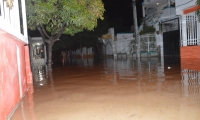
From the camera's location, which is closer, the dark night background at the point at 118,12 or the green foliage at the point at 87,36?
the green foliage at the point at 87,36

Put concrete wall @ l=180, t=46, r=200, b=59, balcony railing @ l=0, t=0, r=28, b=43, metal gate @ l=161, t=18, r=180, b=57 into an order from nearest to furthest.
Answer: balcony railing @ l=0, t=0, r=28, b=43, concrete wall @ l=180, t=46, r=200, b=59, metal gate @ l=161, t=18, r=180, b=57

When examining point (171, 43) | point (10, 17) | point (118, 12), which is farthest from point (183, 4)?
point (118, 12)

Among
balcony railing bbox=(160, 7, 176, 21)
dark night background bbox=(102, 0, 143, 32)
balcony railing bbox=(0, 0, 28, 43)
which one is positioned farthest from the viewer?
dark night background bbox=(102, 0, 143, 32)

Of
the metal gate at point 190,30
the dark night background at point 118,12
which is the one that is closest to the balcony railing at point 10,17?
the metal gate at point 190,30

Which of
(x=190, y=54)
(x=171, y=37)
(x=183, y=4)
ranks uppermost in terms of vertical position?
(x=183, y=4)

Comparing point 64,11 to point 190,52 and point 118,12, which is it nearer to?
point 190,52

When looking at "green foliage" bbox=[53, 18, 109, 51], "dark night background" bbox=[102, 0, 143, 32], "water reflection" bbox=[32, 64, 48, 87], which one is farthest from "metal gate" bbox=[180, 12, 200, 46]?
"dark night background" bbox=[102, 0, 143, 32]

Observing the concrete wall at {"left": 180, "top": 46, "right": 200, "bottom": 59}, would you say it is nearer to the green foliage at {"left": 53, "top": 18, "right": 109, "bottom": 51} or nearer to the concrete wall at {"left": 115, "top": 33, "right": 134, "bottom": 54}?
the concrete wall at {"left": 115, "top": 33, "right": 134, "bottom": 54}

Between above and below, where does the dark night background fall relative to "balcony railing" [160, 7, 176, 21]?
above

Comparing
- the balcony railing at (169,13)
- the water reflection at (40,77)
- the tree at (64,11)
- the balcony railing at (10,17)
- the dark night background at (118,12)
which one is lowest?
the water reflection at (40,77)

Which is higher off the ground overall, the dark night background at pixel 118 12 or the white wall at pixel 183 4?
the dark night background at pixel 118 12

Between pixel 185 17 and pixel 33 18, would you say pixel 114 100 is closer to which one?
pixel 33 18

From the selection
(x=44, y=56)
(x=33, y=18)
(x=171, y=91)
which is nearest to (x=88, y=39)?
(x=44, y=56)

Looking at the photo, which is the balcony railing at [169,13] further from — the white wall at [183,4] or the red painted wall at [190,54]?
the red painted wall at [190,54]
